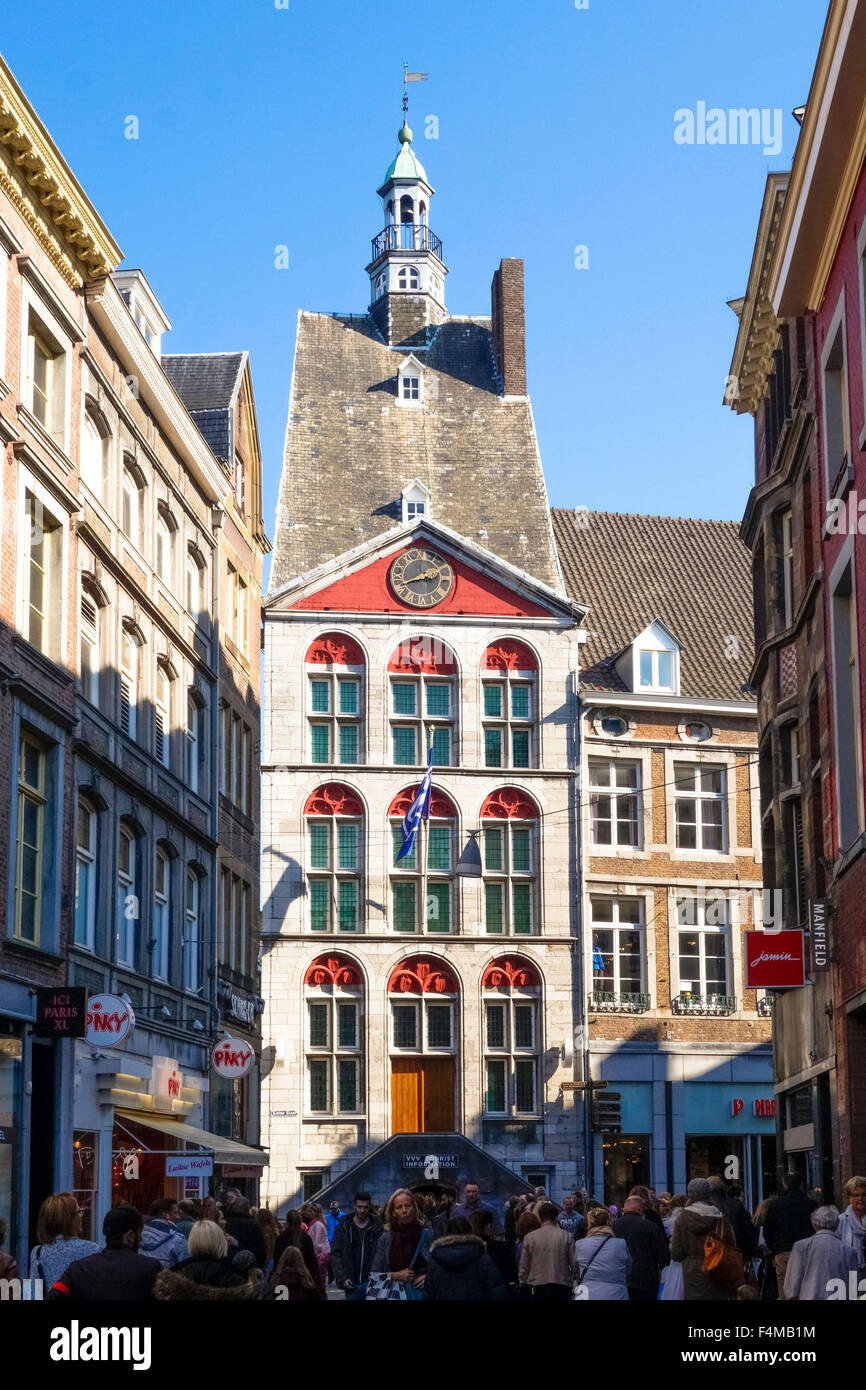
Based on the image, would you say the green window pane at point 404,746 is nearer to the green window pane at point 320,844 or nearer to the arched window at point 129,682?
the green window pane at point 320,844

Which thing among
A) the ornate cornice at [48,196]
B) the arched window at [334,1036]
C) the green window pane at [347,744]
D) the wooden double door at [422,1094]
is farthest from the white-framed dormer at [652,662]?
the ornate cornice at [48,196]

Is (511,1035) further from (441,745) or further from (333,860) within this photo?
(441,745)

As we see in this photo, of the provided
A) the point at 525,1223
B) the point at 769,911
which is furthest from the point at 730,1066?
the point at 525,1223

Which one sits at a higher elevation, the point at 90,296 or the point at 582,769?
the point at 90,296

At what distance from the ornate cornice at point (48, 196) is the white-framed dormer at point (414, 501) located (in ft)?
75.3

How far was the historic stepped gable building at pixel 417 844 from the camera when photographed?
4572 cm

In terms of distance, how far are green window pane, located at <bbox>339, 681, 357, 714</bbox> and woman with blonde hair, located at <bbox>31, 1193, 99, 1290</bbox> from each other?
121 feet

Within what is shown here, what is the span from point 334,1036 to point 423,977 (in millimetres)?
2560

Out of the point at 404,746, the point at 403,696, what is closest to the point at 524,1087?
the point at 404,746

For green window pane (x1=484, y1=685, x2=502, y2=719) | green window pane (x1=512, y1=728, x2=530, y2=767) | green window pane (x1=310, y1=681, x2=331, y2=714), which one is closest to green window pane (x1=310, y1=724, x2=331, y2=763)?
green window pane (x1=310, y1=681, x2=331, y2=714)

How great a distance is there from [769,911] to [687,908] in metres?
20.8

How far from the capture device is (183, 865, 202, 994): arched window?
34.6 metres
